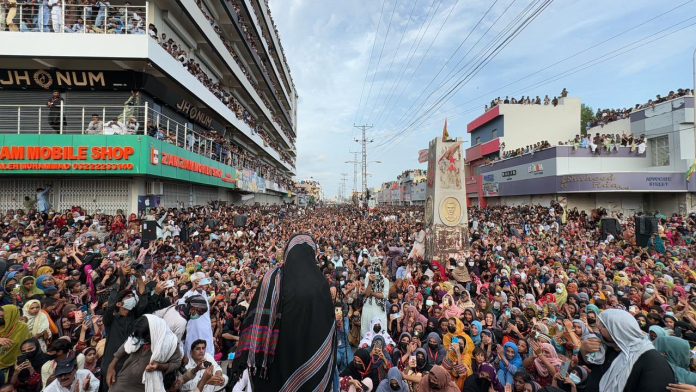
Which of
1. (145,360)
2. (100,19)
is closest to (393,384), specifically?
(145,360)

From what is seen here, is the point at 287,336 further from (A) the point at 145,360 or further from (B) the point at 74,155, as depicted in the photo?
(B) the point at 74,155

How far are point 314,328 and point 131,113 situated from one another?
43.4 ft

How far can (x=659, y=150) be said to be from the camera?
69.3 ft

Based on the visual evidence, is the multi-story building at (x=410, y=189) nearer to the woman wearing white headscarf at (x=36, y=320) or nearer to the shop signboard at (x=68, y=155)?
the shop signboard at (x=68, y=155)

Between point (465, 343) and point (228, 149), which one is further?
point (228, 149)

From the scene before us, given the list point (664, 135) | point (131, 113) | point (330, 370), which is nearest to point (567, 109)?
point (664, 135)

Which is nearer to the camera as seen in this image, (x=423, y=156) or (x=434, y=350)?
(x=434, y=350)

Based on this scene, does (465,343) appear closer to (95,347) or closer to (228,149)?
(95,347)

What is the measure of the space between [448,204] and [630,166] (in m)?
16.0

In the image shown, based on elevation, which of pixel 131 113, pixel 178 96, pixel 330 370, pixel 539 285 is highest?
pixel 178 96

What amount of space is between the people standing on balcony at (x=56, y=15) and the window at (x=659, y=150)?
29066mm

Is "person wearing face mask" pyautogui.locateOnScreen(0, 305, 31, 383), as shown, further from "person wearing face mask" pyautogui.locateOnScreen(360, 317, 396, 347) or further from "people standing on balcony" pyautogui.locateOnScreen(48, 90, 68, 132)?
"people standing on balcony" pyautogui.locateOnScreen(48, 90, 68, 132)

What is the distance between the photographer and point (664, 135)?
67.6 feet

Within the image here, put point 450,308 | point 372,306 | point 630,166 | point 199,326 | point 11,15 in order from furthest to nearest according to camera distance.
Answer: point 630,166 → point 11,15 → point 372,306 → point 450,308 → point 199,326
